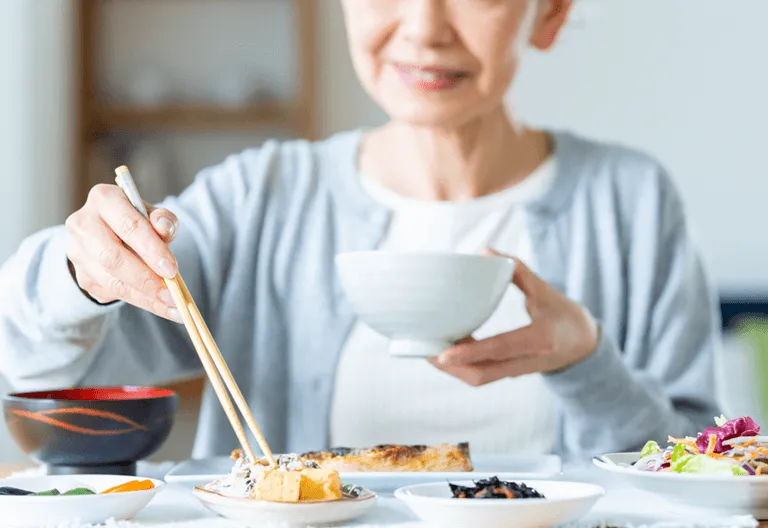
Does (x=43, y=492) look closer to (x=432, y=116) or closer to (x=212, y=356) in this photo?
(x=212, y=356)

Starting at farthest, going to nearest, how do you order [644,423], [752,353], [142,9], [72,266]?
[142,9] → [752,353] → [644,423] → [72,266]

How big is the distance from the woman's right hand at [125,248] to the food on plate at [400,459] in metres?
0.22

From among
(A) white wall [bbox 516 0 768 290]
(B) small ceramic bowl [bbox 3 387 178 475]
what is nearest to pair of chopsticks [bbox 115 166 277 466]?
(B) small ceramic bowl [bbox 3 387 178 475]

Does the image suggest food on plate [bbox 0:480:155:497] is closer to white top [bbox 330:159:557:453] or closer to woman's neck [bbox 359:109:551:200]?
white top [bbox 330:159:557:453]

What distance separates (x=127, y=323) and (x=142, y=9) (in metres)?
2.24

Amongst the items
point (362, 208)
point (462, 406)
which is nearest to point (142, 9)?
point (362, 208)

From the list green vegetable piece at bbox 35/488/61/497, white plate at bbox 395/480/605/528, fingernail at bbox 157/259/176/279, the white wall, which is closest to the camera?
white plate at bbox 395/480/605/528

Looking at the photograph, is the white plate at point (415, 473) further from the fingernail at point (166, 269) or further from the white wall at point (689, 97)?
the white wall at point (689, 97)

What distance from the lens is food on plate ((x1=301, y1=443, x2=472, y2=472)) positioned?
0.97 metres

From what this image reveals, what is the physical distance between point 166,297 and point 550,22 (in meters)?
0.93

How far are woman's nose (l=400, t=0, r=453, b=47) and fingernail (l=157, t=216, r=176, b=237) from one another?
64 cm

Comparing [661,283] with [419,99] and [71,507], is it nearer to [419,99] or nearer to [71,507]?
[419,99]

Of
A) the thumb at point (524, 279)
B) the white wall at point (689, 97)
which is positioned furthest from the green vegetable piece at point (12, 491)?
the white wall at point (689, 97)

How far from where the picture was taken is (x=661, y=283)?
5.50ft
